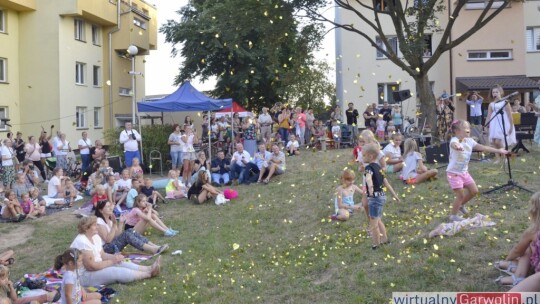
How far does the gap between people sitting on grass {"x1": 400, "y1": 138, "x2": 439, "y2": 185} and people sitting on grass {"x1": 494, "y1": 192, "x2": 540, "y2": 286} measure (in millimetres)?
5965

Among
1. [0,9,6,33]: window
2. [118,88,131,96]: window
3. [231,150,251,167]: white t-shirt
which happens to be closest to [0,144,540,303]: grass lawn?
[231,150,251,167]: white t-shirt

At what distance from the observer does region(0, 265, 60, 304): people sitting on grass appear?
22.2ft

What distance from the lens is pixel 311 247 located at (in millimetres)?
8680

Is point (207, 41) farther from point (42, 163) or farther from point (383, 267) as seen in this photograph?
point (383, 267)

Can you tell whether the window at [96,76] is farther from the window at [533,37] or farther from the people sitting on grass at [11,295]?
the people sitting on grass at [11,295]

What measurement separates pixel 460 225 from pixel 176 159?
A: 39.2 ft

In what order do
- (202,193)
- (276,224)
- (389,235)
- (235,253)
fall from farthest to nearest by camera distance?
(202,193), (276,224), (235,253), (389,235)

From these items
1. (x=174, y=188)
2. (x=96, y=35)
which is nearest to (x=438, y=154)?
(x=174, y=188)

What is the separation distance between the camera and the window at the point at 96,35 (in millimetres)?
32156

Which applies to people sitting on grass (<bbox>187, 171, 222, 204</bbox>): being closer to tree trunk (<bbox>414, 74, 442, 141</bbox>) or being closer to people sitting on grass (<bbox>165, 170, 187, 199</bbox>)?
people sitting on grass (<bbox>165, 170, 187, 199</bbox>)

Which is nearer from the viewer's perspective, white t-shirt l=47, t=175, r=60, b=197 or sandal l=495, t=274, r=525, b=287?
sandal l=495, t=274, r=525, b=287

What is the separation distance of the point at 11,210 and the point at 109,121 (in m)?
20.9

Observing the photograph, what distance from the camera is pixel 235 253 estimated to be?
900 cm

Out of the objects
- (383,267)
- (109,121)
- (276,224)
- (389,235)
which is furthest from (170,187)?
(109,121)
